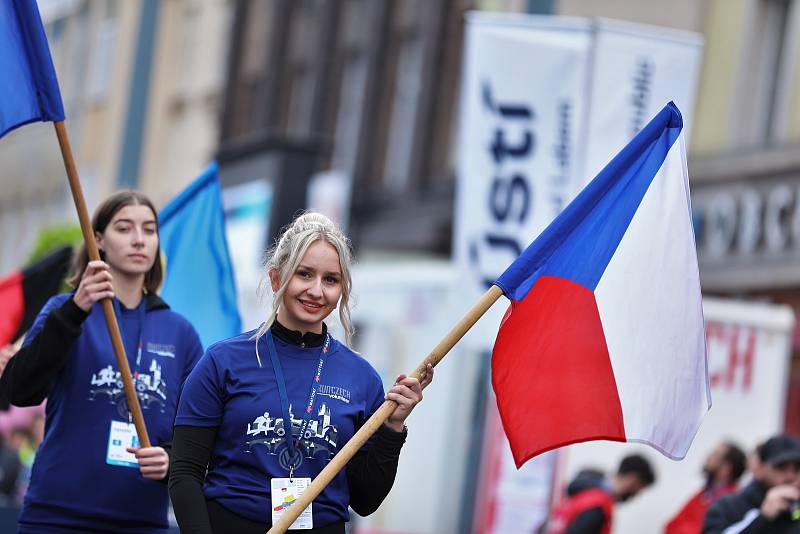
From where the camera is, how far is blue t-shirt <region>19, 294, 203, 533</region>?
5.95 metres

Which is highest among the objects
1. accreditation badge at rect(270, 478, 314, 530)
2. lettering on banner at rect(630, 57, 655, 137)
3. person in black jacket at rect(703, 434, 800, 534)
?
lettering on banner at rect(630, 57, 655, 137)


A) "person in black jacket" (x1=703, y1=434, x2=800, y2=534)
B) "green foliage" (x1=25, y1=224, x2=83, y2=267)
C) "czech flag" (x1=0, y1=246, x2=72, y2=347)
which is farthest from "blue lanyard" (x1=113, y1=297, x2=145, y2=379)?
"green foliage" (x1=25, y1=224, x2=83, y2=267)

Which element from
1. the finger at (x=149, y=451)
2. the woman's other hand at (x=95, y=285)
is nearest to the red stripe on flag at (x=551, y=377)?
the finger at (x=149, y=451)

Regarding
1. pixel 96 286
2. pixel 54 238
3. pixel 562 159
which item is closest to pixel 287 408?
pixel 96 286

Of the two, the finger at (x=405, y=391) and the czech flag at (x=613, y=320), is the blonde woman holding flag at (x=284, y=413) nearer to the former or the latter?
the finger at (x=405, y=391)

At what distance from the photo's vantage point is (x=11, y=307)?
852 cm

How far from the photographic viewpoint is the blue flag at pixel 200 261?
8.21 metres

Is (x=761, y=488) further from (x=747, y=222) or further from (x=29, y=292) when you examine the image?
(x=747, y=222)

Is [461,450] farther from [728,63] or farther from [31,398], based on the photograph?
[31,398]

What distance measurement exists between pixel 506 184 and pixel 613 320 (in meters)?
5.38

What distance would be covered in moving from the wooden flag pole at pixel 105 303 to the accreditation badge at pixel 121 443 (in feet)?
0.34

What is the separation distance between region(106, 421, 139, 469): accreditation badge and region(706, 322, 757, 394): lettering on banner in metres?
7.07

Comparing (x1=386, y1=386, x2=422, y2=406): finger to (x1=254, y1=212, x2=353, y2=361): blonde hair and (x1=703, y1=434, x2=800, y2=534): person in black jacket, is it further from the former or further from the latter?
(x1=703, y1=434, x2=800, y2=534): person in black jacket

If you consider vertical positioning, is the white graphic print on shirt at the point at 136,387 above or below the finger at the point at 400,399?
below
